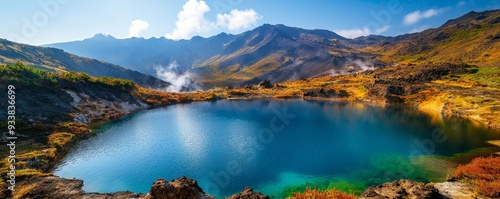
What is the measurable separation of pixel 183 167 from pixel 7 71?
67777mm

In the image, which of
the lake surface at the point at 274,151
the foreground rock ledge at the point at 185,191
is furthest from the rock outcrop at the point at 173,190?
the lake surface at the point at 274,151

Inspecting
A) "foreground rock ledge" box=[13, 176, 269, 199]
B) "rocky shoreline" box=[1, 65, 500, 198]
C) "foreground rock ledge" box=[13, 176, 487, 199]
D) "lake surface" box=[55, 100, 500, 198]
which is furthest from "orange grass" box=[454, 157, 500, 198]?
"foreground rock ledge" box=[13, 176, 269, 199]

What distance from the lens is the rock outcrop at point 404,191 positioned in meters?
25.4

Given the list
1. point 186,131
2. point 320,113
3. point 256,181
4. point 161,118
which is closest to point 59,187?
point 256,181

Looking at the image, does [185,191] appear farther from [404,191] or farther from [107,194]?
[404,191]

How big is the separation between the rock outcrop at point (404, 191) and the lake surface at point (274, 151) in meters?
8.74

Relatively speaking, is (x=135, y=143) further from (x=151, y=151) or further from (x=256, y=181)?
(x=256, y=181)

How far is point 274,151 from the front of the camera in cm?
5528

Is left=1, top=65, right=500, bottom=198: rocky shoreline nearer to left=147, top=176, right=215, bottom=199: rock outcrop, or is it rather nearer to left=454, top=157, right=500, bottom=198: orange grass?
left=147, top=176, right=215, bottom=199: rock outcrop

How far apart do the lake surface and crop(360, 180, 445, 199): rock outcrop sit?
8743 mm

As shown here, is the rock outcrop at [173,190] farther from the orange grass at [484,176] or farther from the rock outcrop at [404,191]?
the orange grass at [484,176]

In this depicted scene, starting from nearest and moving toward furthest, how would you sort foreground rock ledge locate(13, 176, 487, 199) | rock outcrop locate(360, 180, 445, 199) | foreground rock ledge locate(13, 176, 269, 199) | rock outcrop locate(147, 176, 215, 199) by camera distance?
rock outcrop locate(147, 176, 215, 199) → foreground rock ledge locate(13, 176, 269, 199) → foreground rock ledge locate(13, 176, 487, 199) → rock outcrop locate(360, 180, 445, 199)

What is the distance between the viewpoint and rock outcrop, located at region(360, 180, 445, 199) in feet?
83.4

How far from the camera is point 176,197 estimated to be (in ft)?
80.2
